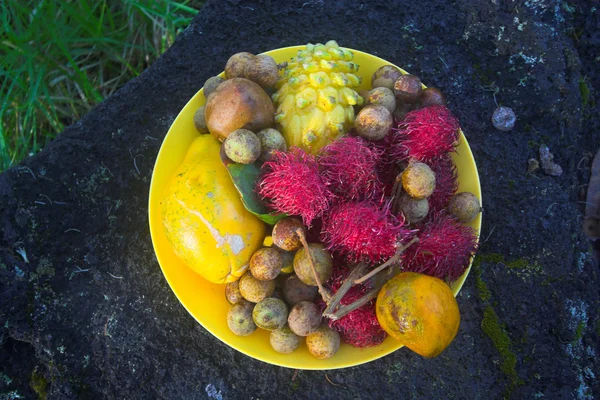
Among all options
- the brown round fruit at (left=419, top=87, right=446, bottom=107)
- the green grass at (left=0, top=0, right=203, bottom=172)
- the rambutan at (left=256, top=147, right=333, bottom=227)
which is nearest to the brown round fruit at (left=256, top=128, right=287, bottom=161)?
the rambutan at (left=256, top=147, right=333, bottom=227)

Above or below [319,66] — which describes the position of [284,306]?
below

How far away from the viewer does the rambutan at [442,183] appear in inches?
56.7

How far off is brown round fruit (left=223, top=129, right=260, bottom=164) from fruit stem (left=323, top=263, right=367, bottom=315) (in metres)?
0.41

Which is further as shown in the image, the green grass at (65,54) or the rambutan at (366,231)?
the green grass at (65,54)

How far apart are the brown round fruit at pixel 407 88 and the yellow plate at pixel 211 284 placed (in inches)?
8.5

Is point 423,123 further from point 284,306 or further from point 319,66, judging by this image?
point 284,306

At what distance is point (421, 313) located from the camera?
1185 mm

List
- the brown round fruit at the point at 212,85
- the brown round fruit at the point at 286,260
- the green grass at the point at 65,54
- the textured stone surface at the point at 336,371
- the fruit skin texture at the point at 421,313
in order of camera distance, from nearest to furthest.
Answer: the fruit skin texture at the point at 421,313, the brown round fruit at the point at 286,260, the brown round fruit at the point at 212,85, the textured stone surface at the point at 336,371, the green grass at the point at 65,54

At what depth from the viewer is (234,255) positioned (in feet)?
4.67

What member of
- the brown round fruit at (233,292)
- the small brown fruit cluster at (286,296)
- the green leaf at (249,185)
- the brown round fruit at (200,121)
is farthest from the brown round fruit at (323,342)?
the brown round fruit at (200,121)

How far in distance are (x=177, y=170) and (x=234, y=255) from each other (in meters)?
0.31

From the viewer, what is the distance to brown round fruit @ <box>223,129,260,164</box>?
132cm

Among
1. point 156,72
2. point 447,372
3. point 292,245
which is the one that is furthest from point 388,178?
point 156,72

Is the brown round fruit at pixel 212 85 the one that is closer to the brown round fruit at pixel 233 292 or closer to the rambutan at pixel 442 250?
the brown round fruit at pixel 233 292
